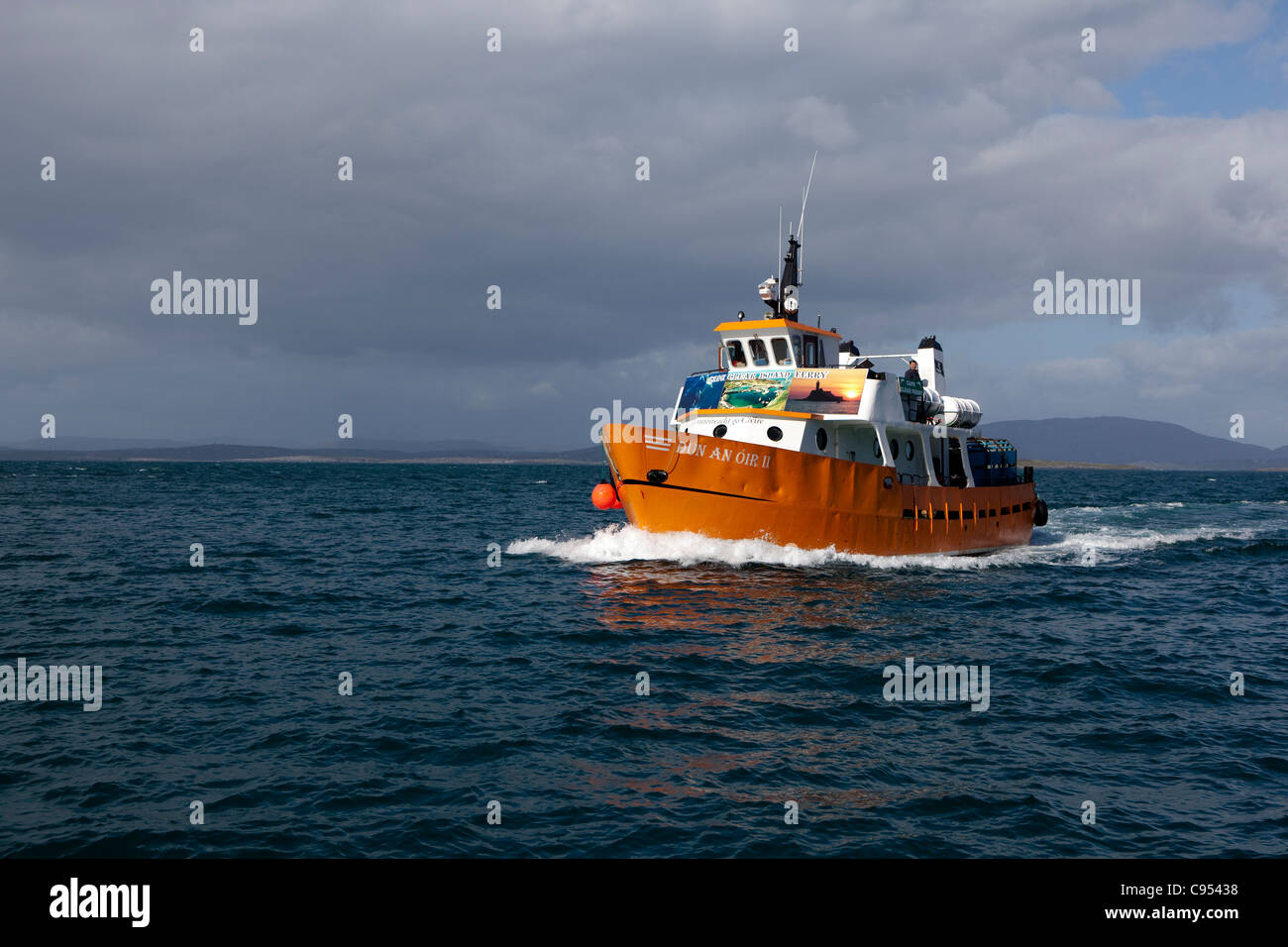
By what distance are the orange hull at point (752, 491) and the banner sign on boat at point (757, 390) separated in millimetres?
2991

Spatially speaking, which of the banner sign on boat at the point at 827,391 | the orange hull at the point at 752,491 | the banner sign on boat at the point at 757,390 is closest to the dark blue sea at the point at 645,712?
the orange hull at the point at 752,491

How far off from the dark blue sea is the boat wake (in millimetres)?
141

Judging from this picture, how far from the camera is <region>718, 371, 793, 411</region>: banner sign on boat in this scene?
23.8 meters

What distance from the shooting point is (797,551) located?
22.1 meters

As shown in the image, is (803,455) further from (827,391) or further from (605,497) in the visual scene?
(605,497)

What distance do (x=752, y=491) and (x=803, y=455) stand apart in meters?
1.70

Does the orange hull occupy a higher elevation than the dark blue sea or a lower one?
higher

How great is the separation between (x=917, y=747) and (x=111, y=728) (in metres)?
10.5

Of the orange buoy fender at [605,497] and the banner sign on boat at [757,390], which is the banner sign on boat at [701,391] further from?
the orange buoy fender at [605,497]

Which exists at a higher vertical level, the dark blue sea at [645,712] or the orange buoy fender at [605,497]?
the orange buoy fender at [605,497]

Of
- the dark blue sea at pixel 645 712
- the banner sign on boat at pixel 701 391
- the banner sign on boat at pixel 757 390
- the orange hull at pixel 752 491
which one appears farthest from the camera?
the banner sign on boat at pixel 701 391

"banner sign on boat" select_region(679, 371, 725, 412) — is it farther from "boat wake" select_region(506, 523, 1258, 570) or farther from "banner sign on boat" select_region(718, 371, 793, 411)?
"boat wake" select_region(506, 523, 1258, 570)

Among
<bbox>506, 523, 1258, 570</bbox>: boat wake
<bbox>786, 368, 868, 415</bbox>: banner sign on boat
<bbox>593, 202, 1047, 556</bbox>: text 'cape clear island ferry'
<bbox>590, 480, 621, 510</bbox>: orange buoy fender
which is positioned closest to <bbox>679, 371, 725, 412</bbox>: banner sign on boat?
<bbox>593, 202, 1047, 556</bbox>: text 'cape clear island ferry'

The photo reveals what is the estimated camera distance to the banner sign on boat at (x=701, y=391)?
82.6ft
